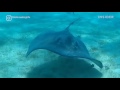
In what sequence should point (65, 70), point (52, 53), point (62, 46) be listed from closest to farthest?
1. point (62, 46)
2. point (65, 70)
3. point (52, 53)

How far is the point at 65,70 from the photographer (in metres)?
4.30

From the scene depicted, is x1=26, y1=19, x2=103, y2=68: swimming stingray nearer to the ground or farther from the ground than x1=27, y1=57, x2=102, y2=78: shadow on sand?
farther from the ground

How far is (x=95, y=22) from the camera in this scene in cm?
502

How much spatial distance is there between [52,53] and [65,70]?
593 millimetres

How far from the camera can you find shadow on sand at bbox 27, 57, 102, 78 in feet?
13.7

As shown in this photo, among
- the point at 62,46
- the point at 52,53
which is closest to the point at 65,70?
the point at 52,53

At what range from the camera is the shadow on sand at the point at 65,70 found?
418 cm

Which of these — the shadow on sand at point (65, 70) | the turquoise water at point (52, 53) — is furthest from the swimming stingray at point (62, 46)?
the turquoise water at point (52, 53)

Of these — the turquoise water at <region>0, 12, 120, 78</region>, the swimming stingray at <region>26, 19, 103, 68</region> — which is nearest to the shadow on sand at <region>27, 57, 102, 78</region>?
the turquoise water at <region>0, 12, 120, 78</region>

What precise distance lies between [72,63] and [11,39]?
5.47 ft

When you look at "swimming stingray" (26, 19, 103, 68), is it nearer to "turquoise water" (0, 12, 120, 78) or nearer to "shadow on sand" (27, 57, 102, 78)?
"shadow on sand" (27, 57, 102, 78)

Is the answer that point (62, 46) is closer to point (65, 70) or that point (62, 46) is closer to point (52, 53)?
point (65, 70)
